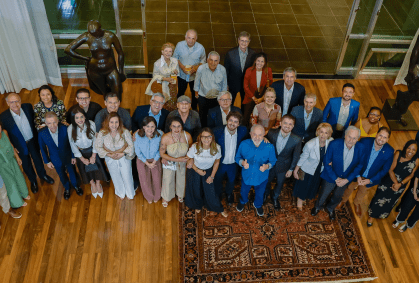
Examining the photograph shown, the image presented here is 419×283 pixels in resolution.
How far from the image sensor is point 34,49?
6398mm

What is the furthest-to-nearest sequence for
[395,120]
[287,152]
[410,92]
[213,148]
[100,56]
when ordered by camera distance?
[395,120] < [410,92] < [100,56] < [287,152] < [213,148]

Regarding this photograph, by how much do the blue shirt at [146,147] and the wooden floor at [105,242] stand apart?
914 millimetres

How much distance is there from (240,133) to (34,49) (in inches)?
164

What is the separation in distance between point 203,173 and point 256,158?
63 centimetres

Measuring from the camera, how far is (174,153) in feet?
14.1

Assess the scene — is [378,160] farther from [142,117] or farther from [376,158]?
[142,117]

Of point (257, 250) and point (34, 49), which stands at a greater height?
point (34, 49)

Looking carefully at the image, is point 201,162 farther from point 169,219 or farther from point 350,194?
point 350,194

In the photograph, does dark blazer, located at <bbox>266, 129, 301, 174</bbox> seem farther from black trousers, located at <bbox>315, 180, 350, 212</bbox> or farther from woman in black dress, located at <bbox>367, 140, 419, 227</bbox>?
woman in black dress, located at <bbox>367, 140, 419, 227</bbox>

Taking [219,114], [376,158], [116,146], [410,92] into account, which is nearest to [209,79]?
[219,114]

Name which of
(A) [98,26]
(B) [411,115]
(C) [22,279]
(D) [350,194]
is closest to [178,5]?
(A) [98,26]

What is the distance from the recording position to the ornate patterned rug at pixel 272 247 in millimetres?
4406

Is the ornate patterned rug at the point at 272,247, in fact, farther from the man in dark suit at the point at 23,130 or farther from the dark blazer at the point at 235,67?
the man in dark suit at the point at 23,130

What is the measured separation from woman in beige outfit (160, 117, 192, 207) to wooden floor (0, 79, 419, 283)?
49cm
